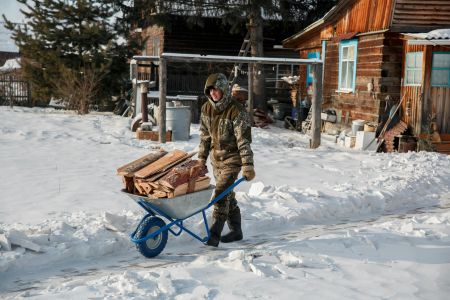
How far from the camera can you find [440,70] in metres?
13.3

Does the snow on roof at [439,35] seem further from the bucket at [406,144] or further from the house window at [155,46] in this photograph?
the house window at [155,46]

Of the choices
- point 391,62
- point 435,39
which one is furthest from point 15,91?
point 435,39

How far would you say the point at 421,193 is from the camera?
29.2 ft

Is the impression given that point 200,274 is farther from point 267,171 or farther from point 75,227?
point 267,171

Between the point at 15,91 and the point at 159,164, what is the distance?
2107 cm

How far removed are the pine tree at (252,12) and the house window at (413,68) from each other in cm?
A: 700

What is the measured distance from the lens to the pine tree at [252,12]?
813 inches

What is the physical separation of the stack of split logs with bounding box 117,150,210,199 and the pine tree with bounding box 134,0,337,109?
14764 mm

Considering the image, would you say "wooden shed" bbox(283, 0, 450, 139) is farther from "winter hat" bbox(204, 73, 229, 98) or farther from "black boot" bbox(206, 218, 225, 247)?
"black boot" bbox(206, 218, 225, 247)

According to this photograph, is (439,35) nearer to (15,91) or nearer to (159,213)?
(159,213)

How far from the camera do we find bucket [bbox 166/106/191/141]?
13312 millimetres

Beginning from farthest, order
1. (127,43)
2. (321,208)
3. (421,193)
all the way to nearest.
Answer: (127,43) < (421,193) < (321,208)

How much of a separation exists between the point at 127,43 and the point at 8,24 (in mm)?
4667

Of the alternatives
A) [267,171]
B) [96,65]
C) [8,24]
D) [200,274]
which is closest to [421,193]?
[267,171]
